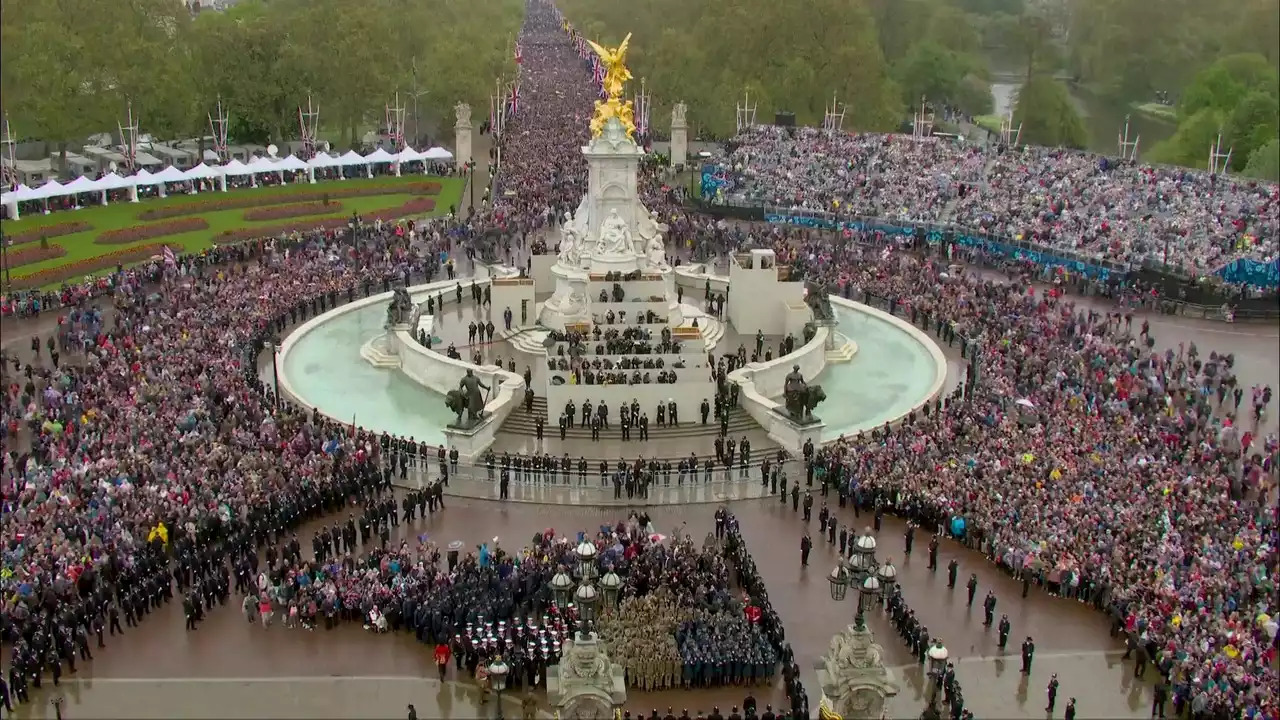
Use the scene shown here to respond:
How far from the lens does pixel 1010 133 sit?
263 ft

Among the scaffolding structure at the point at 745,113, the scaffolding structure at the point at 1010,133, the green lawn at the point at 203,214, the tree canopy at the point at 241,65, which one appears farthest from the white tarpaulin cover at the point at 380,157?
the scaffolding structure at the point at 1010,133

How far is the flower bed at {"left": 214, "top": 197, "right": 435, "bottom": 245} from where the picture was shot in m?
66.3

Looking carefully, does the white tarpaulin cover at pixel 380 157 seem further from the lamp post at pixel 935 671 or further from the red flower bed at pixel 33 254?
the lamp post at pixel 935 671

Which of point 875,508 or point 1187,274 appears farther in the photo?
point 1187,274

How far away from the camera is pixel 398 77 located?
9375 cm

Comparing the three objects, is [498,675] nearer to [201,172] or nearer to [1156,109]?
[1156,109]

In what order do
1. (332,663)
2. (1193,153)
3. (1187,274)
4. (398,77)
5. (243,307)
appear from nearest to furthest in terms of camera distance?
(332,663)
(243,307)
(1187,274)
(1193,153)
(398,77)

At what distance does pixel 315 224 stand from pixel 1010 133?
42162 millimetres

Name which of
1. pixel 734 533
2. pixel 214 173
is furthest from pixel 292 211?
pixel 734 533

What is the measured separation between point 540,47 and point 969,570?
15740 centimetres

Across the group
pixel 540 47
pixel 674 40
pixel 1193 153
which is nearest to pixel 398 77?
pixel 674 40

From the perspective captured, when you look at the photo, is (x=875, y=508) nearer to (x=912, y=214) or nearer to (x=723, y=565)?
(x=723, y=565)

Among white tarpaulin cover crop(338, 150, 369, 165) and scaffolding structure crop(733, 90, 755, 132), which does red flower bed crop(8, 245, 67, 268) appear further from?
scaffolding structure crop(733, 90, 755, 132)

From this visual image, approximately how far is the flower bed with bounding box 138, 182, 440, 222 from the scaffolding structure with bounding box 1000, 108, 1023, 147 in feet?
115
